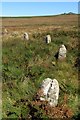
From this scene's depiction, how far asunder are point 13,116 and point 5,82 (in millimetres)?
4154

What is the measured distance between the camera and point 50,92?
71.9 ft

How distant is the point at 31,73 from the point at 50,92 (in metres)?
4.12

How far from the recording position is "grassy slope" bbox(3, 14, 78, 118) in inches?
860

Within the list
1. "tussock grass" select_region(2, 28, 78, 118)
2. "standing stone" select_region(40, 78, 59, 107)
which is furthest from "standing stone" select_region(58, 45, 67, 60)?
"standing stone" select_region(40, 78, 59, 107)

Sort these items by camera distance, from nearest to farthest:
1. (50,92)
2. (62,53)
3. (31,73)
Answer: (50,92) < (31,73) < (62,53)

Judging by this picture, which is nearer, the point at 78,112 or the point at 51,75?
the point at 78,112

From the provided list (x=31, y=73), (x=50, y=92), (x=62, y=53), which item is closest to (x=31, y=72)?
(x=31, y=73)

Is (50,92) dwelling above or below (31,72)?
below

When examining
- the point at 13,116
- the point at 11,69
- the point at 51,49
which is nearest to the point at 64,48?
the point at 51,49

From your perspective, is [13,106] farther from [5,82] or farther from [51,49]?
[51,49]

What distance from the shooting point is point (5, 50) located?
29.4 metres

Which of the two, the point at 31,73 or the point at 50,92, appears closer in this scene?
the point at 50,92

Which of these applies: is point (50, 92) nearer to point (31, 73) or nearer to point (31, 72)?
point (31, 73)

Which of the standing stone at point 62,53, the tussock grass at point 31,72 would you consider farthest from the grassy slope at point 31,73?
the standing stone at point 62,53
